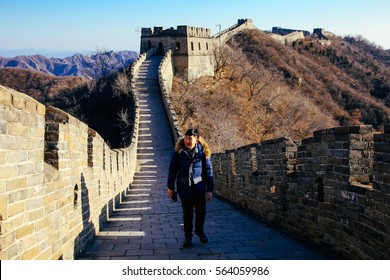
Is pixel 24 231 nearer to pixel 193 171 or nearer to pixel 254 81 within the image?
pixel 193 171

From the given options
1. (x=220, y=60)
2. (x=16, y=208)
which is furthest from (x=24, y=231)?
(x=220, y=60)

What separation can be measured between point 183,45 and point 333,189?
133ft

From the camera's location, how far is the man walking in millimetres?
6012

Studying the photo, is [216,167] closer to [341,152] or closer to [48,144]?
[341,152]

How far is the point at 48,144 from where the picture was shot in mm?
4652

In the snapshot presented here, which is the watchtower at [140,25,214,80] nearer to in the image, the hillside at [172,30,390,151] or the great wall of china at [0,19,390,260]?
the hillside at [172,30,390,151]

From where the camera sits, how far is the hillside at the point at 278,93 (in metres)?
39.3

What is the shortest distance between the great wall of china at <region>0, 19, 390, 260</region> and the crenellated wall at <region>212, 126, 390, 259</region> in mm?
10

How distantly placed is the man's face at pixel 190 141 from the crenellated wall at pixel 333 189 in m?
1.47

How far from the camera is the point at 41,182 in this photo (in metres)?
4.12

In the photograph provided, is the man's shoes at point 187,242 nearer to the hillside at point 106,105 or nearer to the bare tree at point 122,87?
the hillside at point 106,105

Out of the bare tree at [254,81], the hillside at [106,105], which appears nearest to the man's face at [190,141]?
the hillside at [106,105]

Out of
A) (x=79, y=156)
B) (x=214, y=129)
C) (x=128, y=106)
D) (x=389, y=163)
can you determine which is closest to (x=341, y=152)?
(x=389, y=163)

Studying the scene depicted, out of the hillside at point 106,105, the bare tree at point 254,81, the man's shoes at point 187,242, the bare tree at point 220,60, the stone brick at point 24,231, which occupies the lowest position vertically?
the man's shoes at point 187,242
